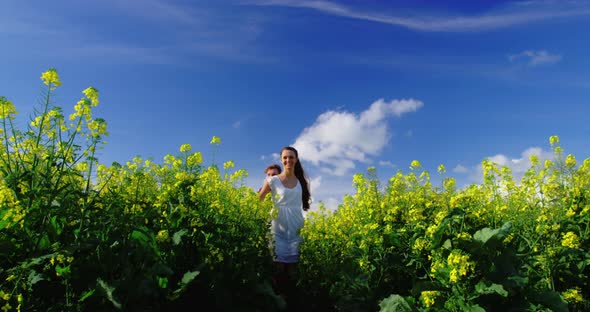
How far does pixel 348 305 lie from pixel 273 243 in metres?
1.82

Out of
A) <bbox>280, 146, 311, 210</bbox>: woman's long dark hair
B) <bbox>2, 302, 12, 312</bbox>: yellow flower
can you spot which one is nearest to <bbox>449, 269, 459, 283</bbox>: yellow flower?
<bbox>2, 302, 12, 312</bbox>: yellow flower

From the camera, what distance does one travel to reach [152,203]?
4.81 metres

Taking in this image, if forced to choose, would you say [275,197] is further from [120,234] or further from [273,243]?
[120,234]

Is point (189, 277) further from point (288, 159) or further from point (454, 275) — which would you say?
point (288, 159)

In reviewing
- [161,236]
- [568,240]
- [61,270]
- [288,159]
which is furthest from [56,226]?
[568,240]

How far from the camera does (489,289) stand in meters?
3.92

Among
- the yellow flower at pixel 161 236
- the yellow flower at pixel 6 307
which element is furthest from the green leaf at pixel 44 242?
the yellow flower at pixel 161 236

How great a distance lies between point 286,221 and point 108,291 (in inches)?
145

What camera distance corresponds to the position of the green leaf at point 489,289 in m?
3.88

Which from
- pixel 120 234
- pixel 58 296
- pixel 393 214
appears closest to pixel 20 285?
pixel 58 296

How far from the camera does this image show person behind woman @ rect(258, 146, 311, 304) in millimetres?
6719

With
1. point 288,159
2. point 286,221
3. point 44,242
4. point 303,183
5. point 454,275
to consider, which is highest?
point 288,159

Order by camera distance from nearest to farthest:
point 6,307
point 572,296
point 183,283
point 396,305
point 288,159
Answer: point 6,307 < point 183,283 < point 396,305 < point 572,296 < point 288,159

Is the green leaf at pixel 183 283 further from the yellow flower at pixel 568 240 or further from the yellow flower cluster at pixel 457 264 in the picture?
the yellow flower at pixel 568 240
